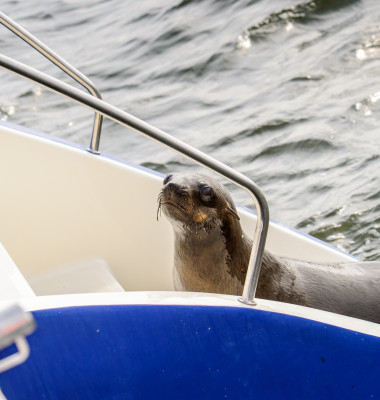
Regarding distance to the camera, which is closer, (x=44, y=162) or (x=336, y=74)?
(x=44, y=162)

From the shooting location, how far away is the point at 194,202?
8.26 feet

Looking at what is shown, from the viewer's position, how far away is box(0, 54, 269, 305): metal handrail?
1.60m

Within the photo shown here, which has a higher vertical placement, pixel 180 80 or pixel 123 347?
pixel 123 347

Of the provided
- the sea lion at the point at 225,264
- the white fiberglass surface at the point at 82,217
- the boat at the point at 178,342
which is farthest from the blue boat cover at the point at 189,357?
the white fiberglass surface at the point at 82,217

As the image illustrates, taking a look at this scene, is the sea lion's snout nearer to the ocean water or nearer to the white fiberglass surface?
the white fiberglass surface

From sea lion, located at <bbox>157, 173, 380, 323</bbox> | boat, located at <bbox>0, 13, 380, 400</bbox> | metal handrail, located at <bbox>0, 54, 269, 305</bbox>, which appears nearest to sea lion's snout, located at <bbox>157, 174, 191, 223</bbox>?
sea lion, located at <bbox>157, 173, 380, 323</bbox>

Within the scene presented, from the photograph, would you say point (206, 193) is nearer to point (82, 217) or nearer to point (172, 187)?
point (172, 187)

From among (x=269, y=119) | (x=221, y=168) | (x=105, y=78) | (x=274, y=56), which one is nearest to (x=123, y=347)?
(x=221, y=168)

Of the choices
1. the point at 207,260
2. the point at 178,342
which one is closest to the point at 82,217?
the point at 207,260

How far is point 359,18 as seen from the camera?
23.0 ft

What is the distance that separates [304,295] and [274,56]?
459 centimetres

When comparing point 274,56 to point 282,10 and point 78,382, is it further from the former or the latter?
point 78,382

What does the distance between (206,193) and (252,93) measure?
4.07 meters

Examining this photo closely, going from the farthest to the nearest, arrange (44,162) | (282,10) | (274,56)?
(282,10) → (274,56) → (44,162)
